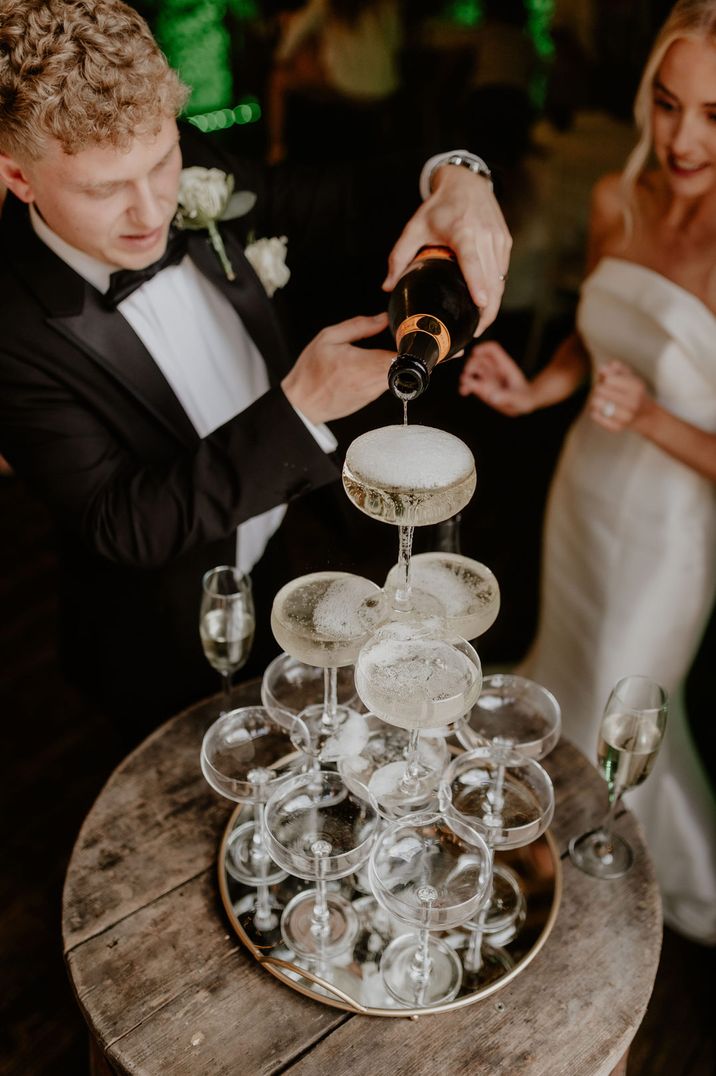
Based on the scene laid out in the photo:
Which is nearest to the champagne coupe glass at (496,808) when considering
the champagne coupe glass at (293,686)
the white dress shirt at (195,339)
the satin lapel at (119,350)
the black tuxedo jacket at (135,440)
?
the champagne coupe glass at (293,686)

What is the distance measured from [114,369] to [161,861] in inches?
34.3

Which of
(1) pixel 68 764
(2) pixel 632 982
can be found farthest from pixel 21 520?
(2) pixel 632 982

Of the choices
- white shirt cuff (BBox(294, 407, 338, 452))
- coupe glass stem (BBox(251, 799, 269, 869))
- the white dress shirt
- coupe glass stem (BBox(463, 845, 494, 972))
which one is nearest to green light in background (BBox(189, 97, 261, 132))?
the white dress shirt

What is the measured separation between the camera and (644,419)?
2.06 m

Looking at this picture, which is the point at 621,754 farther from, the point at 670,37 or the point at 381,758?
the point at 670,37

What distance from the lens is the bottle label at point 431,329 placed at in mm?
1131

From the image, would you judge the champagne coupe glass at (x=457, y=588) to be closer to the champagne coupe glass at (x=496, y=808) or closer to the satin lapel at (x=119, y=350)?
the champagne coupe glass at (x=496, y=808)

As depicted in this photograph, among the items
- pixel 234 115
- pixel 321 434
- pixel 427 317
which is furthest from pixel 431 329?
pixel 234 115

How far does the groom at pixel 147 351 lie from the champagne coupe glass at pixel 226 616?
0.08 meters

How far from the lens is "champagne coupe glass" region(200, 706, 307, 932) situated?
4.60 feet

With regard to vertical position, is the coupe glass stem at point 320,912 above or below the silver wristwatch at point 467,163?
below

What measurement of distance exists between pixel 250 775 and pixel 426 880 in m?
0.35

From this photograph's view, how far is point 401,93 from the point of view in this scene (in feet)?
15.4

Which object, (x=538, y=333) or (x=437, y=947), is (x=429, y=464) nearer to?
(x=437, y=947)
